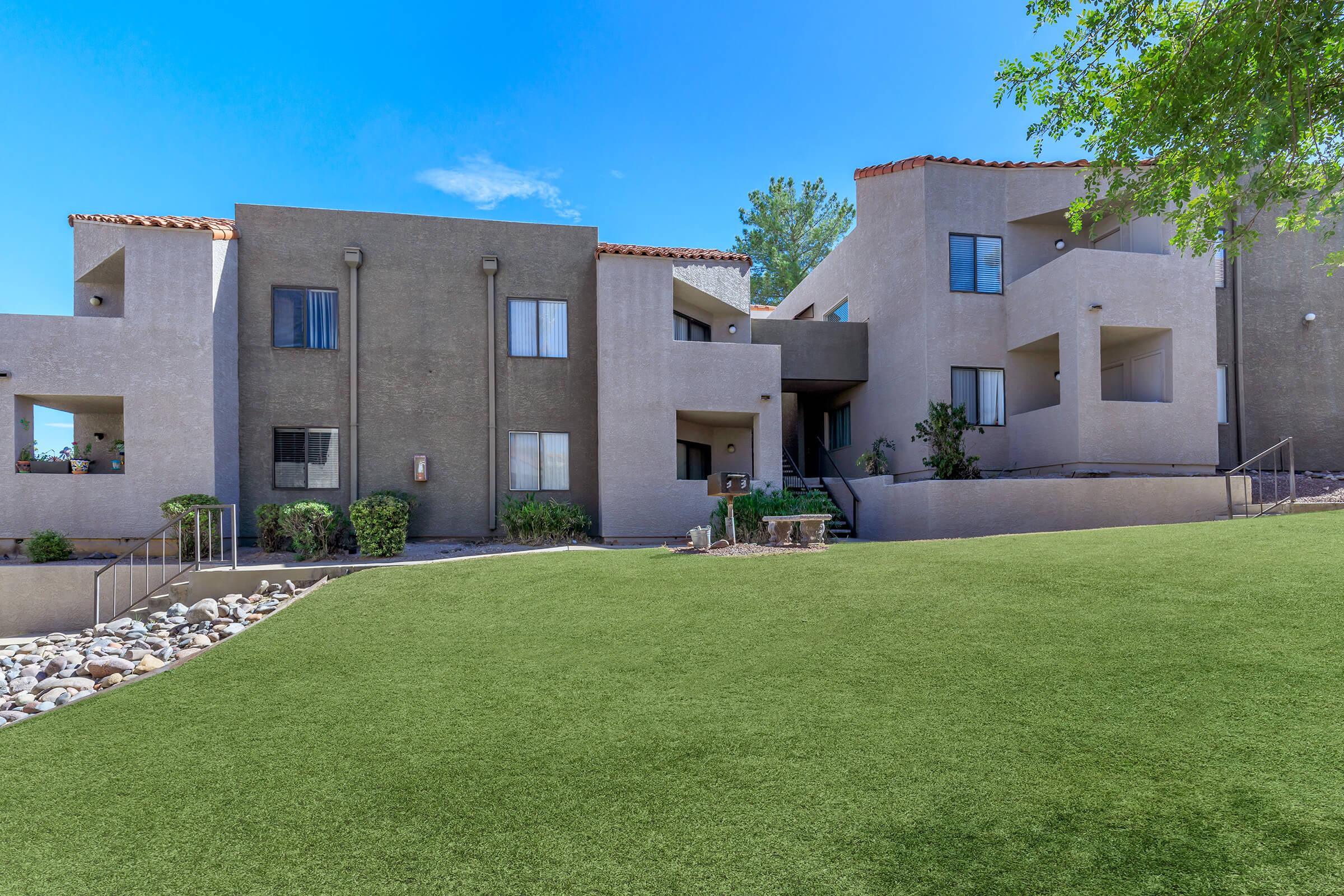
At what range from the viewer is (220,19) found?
13.2 meters

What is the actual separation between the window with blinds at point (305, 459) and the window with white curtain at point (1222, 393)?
68.8 feet

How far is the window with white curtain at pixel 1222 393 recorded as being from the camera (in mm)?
17016

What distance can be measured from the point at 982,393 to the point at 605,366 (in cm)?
939

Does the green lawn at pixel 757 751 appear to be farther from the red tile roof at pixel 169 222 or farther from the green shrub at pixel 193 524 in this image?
the red tile roof at pixel 169 222

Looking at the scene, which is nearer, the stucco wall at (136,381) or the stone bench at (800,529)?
the stone bench at (800,529)

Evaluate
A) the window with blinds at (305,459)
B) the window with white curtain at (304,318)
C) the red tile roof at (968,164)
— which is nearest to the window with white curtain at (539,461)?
the window with blinds at (305,459)

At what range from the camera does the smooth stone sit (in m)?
8.86

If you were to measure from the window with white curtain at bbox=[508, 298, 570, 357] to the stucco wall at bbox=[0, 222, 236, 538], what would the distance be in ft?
19.3

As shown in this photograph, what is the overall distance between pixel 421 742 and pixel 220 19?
50.1ft

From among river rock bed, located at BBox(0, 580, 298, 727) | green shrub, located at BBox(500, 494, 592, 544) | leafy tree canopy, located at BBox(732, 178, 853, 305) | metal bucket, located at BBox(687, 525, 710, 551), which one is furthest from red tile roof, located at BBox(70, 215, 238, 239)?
leafy tree canopy, located at BBox(732, 178, 853, 305)

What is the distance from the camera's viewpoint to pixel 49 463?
43.9ft

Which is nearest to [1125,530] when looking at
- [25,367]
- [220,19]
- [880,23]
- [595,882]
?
[595,882]

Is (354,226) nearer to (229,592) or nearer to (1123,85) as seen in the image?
(229,592)

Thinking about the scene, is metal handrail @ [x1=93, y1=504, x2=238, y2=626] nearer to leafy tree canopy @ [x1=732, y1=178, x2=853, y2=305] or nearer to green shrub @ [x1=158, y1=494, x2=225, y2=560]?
green shrub @ [x1=158, y1=494, x2=225, y2=560]
